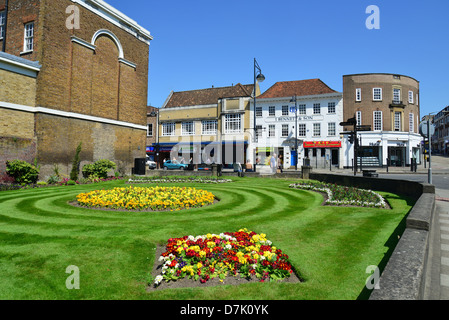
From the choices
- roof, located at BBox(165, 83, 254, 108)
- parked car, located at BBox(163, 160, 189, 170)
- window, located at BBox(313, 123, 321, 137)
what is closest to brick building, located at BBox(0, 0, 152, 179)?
parked car, located at BBox(163, 160, 189, 170)

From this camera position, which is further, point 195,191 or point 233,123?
point 233,123

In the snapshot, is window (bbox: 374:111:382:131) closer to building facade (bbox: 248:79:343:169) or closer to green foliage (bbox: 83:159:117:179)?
building facade (bbox: 248:79:343:169)

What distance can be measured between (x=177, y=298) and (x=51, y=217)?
6.23m

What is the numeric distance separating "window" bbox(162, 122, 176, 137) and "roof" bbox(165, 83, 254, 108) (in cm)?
370

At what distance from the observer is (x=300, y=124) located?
41.6 metres

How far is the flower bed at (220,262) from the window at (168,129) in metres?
45.3

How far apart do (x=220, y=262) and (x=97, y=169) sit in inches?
779

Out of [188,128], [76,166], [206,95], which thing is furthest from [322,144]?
[76,166]

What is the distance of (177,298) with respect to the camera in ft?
11.1

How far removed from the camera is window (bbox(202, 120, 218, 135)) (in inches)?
1805

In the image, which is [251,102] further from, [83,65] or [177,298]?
[177,298]

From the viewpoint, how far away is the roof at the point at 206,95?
149ft

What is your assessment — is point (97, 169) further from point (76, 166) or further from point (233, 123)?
point (233, 123)

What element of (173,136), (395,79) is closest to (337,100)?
(395,79)
